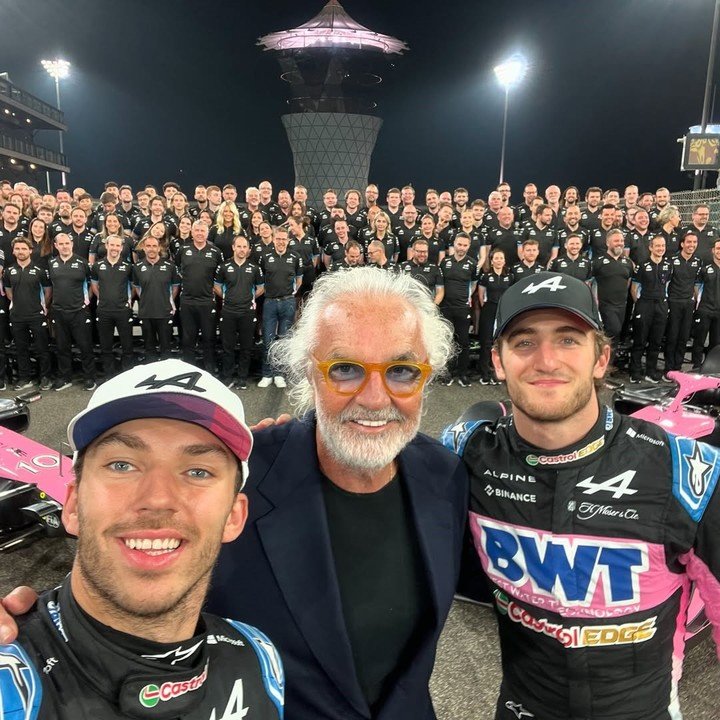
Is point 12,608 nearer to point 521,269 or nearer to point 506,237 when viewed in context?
point 521,269

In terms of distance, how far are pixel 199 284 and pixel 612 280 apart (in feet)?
19.1

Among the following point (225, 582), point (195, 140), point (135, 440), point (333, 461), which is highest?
point (195, 140)

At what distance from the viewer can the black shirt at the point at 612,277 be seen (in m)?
8.01

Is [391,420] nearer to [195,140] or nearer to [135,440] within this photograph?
[135,440]

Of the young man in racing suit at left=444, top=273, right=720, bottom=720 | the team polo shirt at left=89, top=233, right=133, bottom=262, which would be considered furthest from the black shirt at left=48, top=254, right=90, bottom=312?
the young man in racing suit at left=444, top=273, right=720, bottom=720

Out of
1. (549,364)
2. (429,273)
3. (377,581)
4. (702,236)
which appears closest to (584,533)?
(549,364)

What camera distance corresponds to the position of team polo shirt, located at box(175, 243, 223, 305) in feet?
25.0

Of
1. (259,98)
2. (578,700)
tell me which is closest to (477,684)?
(578,700)

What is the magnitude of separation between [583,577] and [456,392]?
20.4 feet

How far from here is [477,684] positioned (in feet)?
8.59

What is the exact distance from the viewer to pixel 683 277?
26.9 ft

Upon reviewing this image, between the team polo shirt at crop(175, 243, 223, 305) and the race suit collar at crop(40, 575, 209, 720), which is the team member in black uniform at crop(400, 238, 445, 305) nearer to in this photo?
the team polo shirt at crop(175, 243, 223, 305)

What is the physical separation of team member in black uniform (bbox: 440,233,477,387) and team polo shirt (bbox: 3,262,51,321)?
17.8 ft

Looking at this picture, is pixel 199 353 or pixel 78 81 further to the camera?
pixel 78 81
